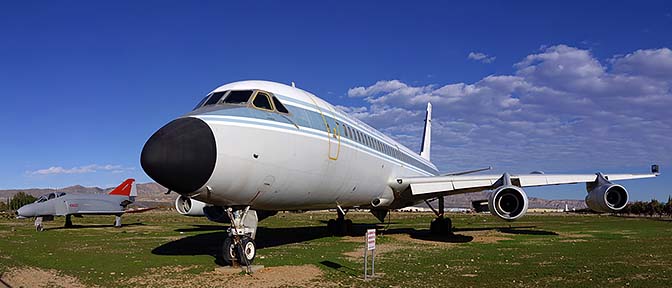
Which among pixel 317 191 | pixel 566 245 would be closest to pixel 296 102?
pixel 317 191

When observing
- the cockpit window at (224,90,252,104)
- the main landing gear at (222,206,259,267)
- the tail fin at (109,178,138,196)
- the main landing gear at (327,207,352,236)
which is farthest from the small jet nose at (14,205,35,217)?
the cockpit window at (224,90,252,104)

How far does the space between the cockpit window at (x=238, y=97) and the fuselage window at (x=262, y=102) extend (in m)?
0.19

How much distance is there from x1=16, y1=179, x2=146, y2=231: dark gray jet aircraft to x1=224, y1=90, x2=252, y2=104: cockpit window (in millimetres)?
24897

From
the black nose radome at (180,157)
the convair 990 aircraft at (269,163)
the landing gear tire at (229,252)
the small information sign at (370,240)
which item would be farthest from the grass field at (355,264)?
the black nose radome at (180,157)

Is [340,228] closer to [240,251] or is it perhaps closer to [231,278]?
[240,251]

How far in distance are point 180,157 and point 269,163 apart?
2.25 meters

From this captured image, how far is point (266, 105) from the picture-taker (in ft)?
38.7

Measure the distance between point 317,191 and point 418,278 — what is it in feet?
12.7

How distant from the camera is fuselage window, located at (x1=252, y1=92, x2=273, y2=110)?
Answer: 11583mm

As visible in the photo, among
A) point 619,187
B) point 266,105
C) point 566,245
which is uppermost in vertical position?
point 266,105

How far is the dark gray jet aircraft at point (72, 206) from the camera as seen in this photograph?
32125mm

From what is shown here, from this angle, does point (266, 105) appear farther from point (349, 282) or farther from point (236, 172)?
point (349, 282)

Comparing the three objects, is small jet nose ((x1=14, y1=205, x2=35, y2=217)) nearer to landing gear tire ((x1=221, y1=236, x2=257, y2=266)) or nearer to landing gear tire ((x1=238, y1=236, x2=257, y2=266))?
landing gear tire ((x1=221, y1=236, x2=257, y2=266))

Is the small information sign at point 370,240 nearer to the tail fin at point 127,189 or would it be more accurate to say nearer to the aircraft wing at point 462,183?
the aircraft wing at point 462,183
